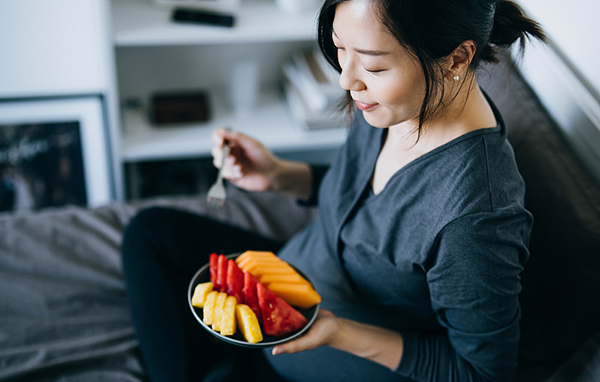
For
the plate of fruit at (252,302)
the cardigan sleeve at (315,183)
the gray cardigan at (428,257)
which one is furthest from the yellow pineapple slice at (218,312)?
the cardigan sleeve at (315,183)

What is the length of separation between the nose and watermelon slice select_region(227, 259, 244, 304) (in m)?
0.31

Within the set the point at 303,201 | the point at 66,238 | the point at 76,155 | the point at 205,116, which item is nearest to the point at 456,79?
the point at 303,201

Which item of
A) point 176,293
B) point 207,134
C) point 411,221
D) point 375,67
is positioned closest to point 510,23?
point 375,67

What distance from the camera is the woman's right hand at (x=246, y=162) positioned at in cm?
104

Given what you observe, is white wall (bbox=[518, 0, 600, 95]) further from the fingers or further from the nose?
the fingers

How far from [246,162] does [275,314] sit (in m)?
0.45

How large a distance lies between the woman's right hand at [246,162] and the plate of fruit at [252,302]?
29 cm

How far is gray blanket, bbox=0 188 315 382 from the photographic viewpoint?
3.27 ft

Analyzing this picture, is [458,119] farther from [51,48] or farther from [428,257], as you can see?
[51,48]

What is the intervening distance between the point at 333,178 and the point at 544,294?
416mm

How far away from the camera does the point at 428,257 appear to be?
0.74 meters

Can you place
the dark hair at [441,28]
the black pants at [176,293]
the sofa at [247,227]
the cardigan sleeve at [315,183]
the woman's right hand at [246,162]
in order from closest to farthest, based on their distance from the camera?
the dark hair at [441,28] → the sofa at [247,227] → the black pants at [176,293] → the woman's right hand at [246,162] → the cardigan sleeve at [315,183]

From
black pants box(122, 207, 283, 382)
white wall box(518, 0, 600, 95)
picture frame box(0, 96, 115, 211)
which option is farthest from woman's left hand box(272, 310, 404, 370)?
picture frame box(0, 96, 115, 211)

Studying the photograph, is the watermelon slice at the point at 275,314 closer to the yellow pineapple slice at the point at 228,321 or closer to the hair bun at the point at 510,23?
the yellow pineapple slice at the point at 228,321
